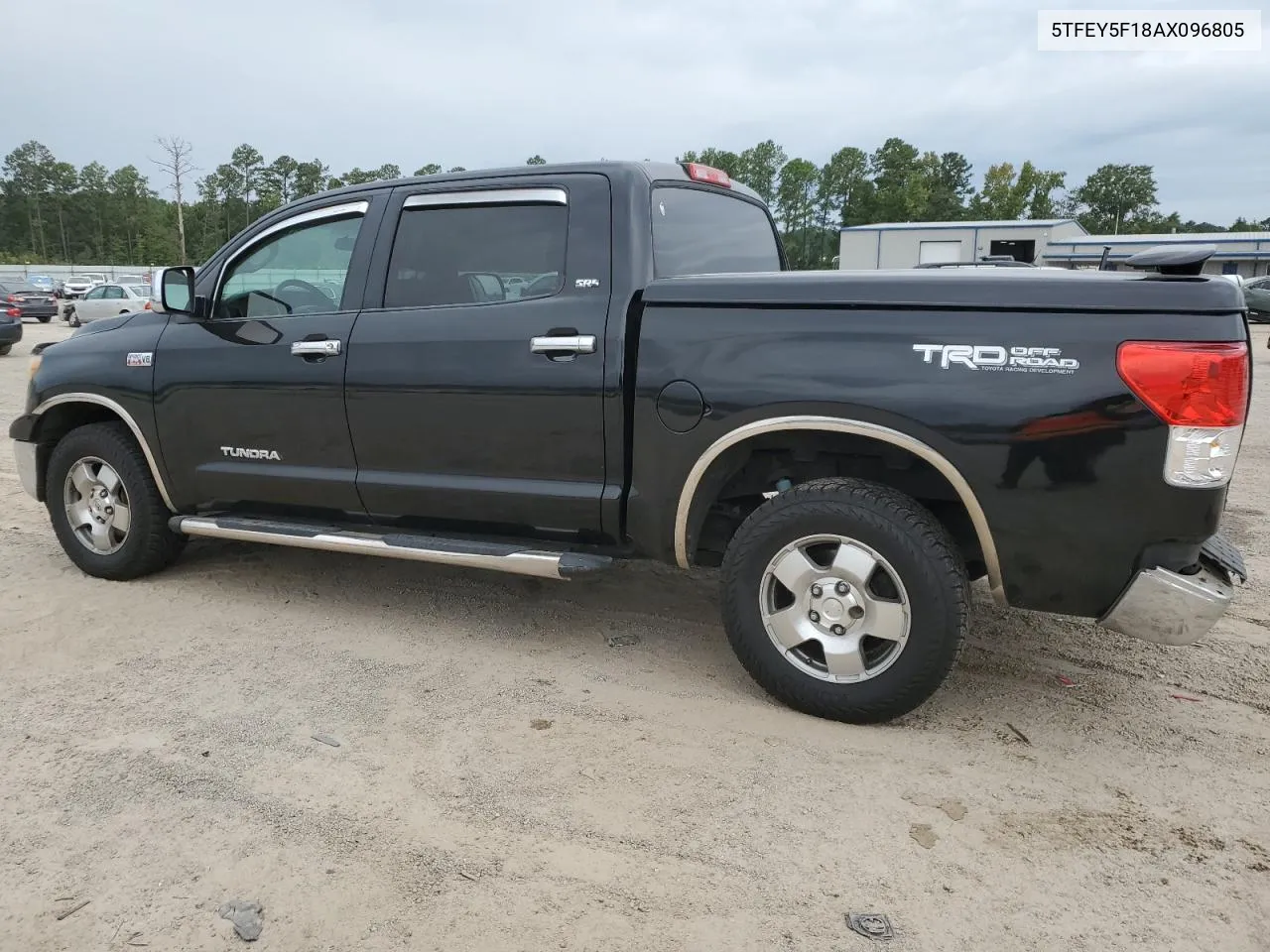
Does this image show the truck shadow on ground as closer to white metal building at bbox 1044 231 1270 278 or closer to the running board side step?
the running board side step

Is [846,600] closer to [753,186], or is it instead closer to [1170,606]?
[1170,606]

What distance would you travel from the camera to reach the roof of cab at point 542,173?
366cm

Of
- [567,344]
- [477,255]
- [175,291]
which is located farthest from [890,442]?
[175,291]

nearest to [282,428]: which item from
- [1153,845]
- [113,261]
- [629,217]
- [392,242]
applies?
[392,242]

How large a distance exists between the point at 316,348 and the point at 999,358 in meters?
2.73

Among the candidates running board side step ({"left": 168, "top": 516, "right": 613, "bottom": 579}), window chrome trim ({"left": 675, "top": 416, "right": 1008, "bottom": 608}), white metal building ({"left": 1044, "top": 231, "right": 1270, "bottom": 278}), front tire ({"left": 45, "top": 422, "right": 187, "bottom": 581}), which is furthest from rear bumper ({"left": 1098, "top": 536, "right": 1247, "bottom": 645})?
white metal building ({"left": 1044, "top": 231, "right": 1270, "bottom": 278})

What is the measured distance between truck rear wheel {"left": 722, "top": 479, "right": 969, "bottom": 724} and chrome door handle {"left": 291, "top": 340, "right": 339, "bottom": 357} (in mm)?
1929

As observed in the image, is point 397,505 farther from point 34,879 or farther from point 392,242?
point 34,879

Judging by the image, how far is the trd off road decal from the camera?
278 centimetres

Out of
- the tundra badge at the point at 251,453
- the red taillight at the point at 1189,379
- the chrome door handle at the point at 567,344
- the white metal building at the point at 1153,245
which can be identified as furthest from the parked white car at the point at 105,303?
the white metal building at the point at 1153,245

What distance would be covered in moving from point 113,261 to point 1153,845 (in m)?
95.2

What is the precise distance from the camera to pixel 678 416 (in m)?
3.33

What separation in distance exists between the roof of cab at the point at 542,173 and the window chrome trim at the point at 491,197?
0.19 feet

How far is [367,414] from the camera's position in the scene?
395 cm
